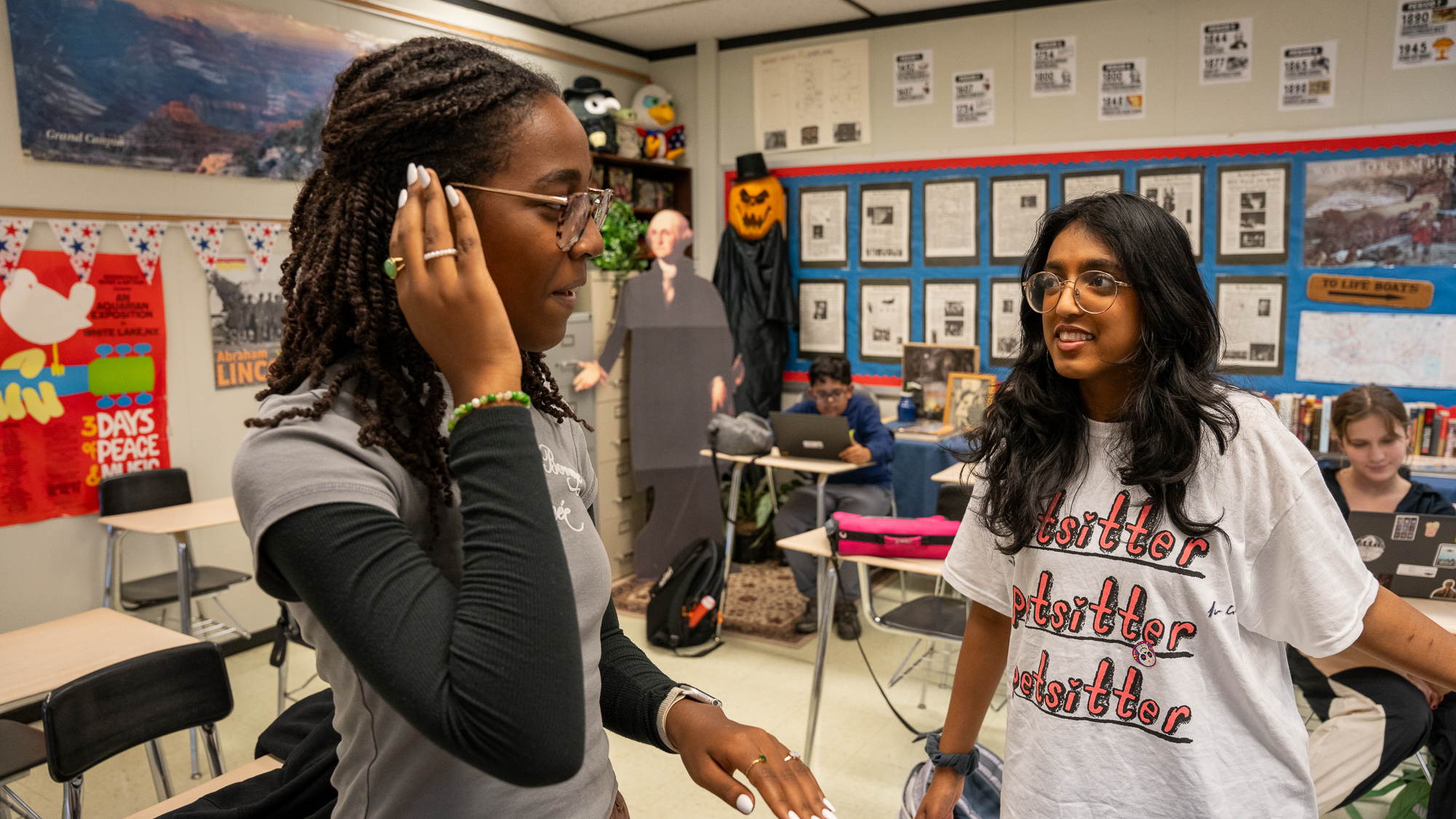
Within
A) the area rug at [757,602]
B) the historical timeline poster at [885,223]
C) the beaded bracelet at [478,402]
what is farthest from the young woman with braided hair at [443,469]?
the historical timeline poster at [885,223]

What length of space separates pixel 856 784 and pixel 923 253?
3.26 m

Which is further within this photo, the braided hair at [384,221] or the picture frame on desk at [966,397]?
the picture frame on desk at [966,397]

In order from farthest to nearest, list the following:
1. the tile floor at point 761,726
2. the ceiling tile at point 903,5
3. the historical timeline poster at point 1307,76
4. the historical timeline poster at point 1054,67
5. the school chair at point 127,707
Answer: the ceiling tile at point 903,5, the historical timeline poster at point 1054,67, the historical timeline poster at point 1307,76, the tile floor at point 761,726, the school chair at point 127,707

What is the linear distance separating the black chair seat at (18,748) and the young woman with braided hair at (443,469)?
200cm

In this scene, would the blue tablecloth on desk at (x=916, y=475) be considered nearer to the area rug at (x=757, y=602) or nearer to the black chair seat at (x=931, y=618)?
the area rug at (x=757, y=602)

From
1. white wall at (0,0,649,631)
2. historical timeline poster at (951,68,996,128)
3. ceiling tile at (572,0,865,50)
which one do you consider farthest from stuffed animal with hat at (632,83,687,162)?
historical timeline poster at (951,68,996,128)

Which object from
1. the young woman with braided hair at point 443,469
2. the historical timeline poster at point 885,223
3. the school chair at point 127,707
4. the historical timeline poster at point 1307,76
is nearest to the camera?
the young woman with braided hair at point 443,469

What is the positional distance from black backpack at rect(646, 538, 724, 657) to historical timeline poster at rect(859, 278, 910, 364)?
1869 millimetres

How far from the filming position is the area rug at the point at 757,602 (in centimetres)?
437

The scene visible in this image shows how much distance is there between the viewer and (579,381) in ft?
16.2

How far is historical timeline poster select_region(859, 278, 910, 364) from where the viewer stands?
18.1 feet

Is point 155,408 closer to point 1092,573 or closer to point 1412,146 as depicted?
point 1092,573

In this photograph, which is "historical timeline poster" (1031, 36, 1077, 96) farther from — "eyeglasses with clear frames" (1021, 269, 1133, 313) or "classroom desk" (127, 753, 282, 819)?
"classroom desk" (127, 753, 282, 819)

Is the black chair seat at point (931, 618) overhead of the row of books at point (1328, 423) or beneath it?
beneath
